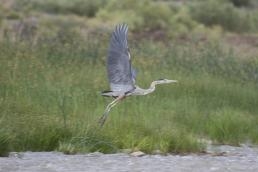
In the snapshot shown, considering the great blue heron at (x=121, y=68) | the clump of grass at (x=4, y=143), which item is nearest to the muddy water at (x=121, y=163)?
the clump of grass at (x=4, y=143)

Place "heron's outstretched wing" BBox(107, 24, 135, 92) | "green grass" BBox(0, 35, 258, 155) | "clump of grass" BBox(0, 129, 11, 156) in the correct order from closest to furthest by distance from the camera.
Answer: "heron's outstretched wing" BBox(107, 24, 135, 92) < "clump of grass" BBox(0, 129, 11, 156) < "green grass" BBox(0, 35, 258, 155)

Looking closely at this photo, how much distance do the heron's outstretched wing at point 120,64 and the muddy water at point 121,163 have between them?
101 centimetres

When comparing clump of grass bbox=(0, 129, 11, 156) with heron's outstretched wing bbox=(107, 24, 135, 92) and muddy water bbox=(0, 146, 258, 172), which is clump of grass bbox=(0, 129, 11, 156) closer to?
muddy water bbox=(0, 146, 258, 172)

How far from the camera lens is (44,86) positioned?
13695 millimetres

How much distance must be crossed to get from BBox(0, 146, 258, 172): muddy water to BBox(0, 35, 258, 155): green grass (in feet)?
1.13

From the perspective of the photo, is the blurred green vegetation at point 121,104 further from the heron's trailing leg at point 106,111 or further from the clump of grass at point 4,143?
the heron's trailing leg at point 106,111

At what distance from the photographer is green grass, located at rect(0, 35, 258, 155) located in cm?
1176

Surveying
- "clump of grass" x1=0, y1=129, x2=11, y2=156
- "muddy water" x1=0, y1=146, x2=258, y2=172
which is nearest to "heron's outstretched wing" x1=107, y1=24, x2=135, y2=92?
"muddy water" x1=0, y1=146, x2=258, y2=172

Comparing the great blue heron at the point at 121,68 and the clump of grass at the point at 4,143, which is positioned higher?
the great blue heron at the point at 121,68

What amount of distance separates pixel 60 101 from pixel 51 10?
33.4 metres

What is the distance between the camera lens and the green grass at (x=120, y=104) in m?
11.8

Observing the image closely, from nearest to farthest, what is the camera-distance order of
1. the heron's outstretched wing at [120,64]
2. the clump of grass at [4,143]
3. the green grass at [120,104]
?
the heron's outstretched wing at [120,64] < the clump of grass at [4,143] < the green grass at [120,104]

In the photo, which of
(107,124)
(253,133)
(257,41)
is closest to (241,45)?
(257,41)

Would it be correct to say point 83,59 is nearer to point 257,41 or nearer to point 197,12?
point 257,41
